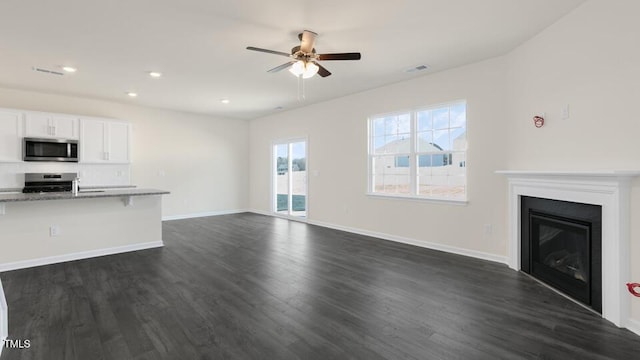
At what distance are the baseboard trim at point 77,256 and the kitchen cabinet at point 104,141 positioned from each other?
98.7 inches

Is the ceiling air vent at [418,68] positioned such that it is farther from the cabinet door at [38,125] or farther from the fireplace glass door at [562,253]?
the cabinet door at [38,125]

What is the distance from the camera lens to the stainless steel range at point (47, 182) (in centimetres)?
549

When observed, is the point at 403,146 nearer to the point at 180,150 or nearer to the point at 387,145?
the point at 387,145

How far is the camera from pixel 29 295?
9.60ft

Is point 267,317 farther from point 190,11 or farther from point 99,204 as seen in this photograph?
point 99,204

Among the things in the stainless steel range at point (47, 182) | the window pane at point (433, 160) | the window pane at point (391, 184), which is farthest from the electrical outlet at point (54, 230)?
the window pane at point (433, 160)

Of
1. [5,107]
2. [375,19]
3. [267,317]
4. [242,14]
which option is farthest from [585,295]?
[5,107]

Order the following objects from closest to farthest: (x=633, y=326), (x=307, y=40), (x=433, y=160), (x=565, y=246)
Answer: (x=633, y=326)
(x=565, y=246)
(x=307, y=40)
(x=433, y=160)

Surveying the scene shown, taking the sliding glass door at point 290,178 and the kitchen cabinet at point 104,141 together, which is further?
the sliding glass door at point 290,178

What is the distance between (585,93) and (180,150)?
25.2 ft

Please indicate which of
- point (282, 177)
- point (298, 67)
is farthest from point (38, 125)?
point (298, 67)

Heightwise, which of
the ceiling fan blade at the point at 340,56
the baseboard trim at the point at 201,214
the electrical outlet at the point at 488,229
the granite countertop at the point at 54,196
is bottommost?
the baseboard trim at the point at 201,214

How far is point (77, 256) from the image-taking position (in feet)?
13.6

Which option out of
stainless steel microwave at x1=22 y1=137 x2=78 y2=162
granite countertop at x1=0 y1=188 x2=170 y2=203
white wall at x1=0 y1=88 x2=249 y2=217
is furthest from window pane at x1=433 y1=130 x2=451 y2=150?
stainless steel microwave at x1=22 y1=137 x2=78 y2=162
